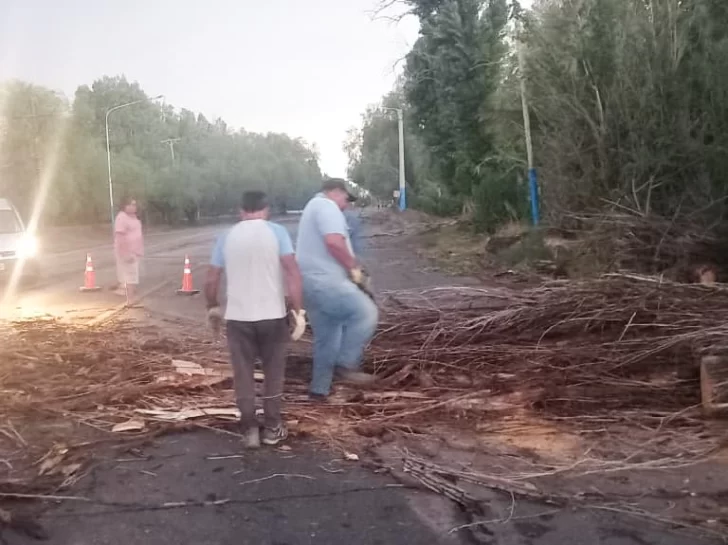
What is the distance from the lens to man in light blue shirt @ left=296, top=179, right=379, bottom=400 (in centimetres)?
650

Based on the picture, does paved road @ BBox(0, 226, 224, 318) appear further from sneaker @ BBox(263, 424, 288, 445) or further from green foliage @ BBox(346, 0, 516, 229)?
green foliage @ BBox(346, 0, 516, 229)

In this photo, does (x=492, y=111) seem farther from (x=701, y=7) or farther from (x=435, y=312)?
(x=435, y=312)

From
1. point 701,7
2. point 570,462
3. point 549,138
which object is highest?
point 701,7

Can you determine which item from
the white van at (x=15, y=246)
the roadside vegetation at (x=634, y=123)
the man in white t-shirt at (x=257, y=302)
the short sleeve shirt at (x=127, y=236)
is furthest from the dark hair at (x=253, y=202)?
the white van at (x=15, y=246)

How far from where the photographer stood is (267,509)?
14.7 feet

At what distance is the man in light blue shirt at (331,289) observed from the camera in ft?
21.3

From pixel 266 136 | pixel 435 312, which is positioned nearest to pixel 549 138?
pixel 435 312

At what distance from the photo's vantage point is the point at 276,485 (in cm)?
485

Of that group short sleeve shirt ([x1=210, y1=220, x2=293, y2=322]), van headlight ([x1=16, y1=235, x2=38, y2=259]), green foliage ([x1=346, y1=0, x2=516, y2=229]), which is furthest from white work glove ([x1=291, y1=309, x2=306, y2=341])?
green foliage ([x1=346, y1=0, x2=516, y2=229])

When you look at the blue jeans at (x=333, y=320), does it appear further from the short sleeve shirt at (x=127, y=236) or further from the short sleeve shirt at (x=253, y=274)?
the short sleeve shirt at (x=127, y=236)

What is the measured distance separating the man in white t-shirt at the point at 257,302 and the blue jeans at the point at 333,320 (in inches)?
28.3

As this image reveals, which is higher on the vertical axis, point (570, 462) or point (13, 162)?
point (13, 162)

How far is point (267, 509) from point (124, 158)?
226ft

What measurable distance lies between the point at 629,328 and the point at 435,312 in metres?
2.07
